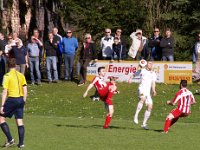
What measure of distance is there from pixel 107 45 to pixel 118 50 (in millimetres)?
522

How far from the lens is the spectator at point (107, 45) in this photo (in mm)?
30125

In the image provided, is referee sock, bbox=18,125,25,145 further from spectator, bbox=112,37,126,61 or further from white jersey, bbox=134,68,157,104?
spectator, bbox=112,37,126,61

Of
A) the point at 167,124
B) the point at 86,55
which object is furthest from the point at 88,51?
the point at 167,124

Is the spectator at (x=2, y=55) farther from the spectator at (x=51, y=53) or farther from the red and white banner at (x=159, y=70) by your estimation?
the red and white banner at (x=159, y=70)

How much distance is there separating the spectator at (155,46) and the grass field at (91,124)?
1.50 m

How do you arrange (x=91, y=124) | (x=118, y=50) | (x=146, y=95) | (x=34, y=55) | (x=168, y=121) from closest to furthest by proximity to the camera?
(x=168, y=121) → (x=146, y=95) → (x=91, y=124) → (x=34, y=55) → (x=118, y=50)

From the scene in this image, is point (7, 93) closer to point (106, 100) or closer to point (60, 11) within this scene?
point (106, 100)

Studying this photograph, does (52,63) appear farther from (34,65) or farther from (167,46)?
(167,46)

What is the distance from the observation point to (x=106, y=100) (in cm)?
2048

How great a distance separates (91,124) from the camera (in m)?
21.9

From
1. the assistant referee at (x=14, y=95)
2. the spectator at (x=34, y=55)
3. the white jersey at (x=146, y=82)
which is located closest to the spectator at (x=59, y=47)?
the spectator at (x=34, y=55)

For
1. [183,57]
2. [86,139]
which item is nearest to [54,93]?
[86,139]

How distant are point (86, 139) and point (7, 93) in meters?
2.72

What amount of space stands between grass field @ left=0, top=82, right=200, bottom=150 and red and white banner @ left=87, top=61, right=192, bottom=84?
0.44 m
